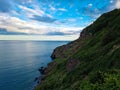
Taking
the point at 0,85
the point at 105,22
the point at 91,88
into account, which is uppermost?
the point at 105,22

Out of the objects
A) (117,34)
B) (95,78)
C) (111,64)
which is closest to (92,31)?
Result: (117,34)

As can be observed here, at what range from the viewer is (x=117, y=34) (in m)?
56.8

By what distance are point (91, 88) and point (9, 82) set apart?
Answer: 81.3 meters

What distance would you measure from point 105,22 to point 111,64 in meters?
66.5

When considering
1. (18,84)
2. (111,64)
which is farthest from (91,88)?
(18,84)

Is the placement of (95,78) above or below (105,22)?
below

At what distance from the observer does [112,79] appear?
19.0 meters

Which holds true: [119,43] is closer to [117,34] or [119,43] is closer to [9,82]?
[117,34]

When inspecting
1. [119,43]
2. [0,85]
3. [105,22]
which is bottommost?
[0,85]

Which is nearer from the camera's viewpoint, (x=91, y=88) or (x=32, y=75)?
(x=91, y=88)

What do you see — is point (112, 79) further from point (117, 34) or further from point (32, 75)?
point (32, 75)

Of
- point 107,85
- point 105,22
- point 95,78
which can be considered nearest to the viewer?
point 107,85

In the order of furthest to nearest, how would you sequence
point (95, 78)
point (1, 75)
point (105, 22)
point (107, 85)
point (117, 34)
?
1. point (1, 75)
2. point (105, 22)
3. point (117, 34)
4. point (95, 78)
5. point (107, 85)

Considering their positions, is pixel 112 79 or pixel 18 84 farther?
pixel 18 84
